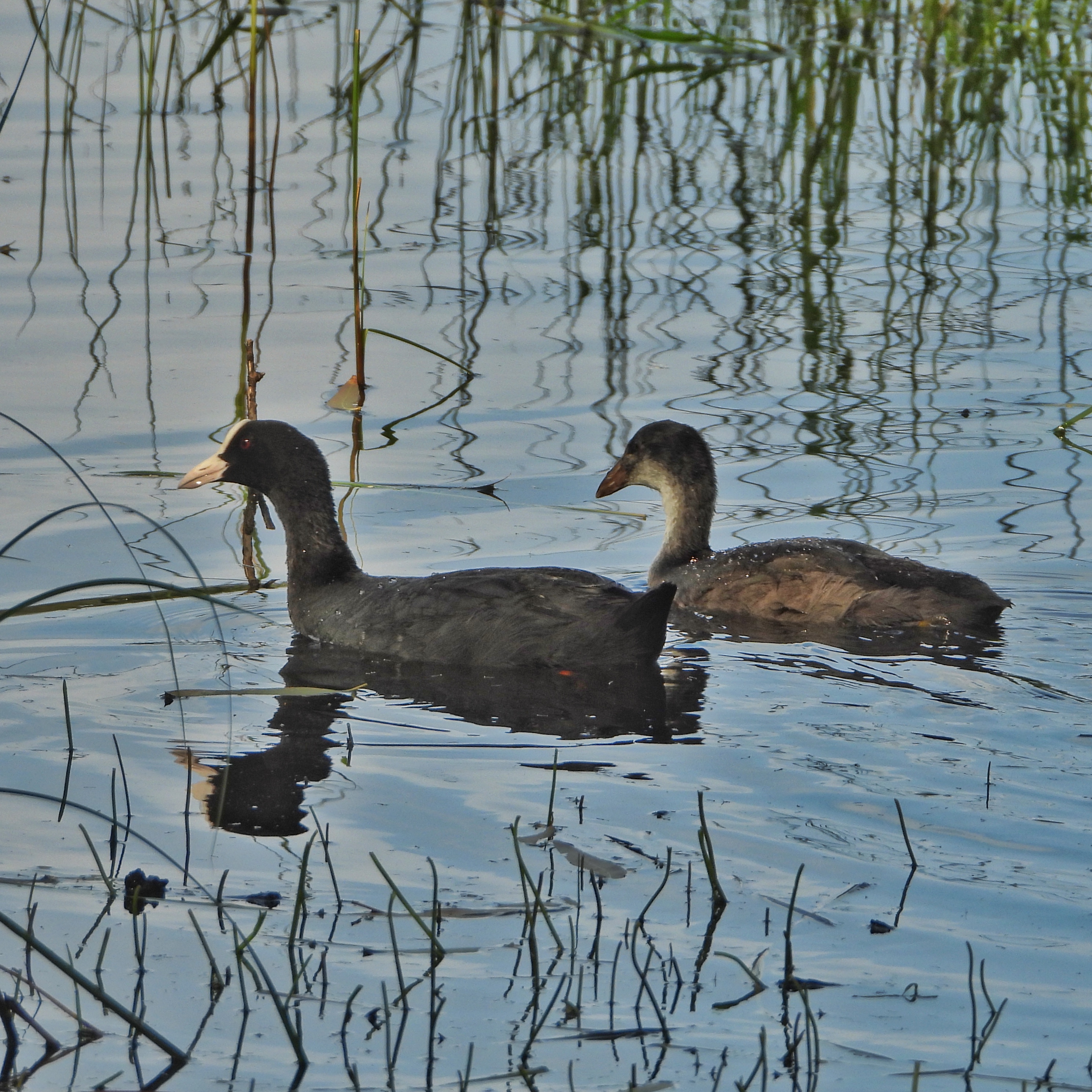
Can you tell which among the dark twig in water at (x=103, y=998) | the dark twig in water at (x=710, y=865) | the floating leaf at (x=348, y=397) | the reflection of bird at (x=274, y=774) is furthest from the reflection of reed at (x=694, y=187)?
the dark twig in water at (x=103, y=998)

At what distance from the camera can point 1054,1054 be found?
3738mm

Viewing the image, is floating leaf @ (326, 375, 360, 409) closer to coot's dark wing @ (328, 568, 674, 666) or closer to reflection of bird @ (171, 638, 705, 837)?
reflection of bird @ (171, 638, 705, 837)

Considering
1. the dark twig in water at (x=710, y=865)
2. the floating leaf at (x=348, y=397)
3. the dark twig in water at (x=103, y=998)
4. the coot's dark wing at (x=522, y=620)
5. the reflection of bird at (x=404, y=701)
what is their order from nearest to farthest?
1. the dark twig in water at (x=103, y=998)
2. the dark twig in water at (x=710, y=865)
3. the reflection of bird at (x=404, y=701)
4. the coot's dark wing at (x=522, y=620)
5. the floating leaf at (x=348, y=397)

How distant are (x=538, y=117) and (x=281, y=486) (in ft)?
26.3

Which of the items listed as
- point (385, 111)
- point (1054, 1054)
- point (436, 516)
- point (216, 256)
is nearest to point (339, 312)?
point (216, 256)

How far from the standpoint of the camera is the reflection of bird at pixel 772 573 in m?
7.06

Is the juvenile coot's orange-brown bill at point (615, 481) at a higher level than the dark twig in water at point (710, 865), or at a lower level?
higher

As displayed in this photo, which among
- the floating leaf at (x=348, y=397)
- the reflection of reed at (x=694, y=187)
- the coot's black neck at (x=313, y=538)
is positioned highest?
the reflection of reed at (x=694, y=187)

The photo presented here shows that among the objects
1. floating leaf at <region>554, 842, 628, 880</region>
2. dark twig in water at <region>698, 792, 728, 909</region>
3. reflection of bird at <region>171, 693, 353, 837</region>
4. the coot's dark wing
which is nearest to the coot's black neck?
the coot's dark wing

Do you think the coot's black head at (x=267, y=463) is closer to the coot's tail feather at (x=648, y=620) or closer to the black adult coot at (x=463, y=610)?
the black adult coot at (x=463, y=610)

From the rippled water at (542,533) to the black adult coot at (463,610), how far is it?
169mm

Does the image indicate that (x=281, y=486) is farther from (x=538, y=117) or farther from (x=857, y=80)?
(x=857, y=80)

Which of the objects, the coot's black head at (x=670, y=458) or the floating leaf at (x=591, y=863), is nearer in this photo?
the floating leaf at (x=591, y=863)

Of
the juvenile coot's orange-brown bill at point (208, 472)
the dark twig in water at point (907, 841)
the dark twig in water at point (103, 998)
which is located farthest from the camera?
the juvenile coot's orange-brown bill at point (208, 472)
